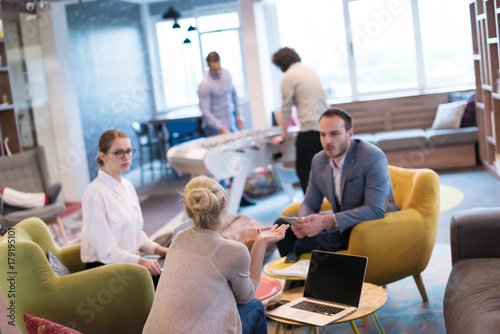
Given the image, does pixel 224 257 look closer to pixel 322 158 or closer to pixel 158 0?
pixel 322 158

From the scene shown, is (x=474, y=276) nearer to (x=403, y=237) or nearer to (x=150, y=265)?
(x=403, y=237)

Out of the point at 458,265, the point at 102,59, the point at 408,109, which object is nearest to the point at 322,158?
the point at 458,265

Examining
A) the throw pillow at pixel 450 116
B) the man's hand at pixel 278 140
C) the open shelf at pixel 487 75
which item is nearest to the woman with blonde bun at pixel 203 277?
the man's hand at pixel 278 140

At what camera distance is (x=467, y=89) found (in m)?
7.52

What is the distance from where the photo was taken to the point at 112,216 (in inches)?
116

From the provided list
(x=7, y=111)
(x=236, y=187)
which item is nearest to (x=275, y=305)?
(x=236, y=187)

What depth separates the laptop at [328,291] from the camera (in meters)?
2.40

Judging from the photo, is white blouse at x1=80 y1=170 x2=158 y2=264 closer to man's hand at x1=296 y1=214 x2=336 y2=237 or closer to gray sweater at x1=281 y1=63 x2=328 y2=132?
man's hand at x1=296 y1=214 x2=336 y2=237

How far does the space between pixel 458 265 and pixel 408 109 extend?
17.2 feet

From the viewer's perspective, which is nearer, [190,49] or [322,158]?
[322,158]

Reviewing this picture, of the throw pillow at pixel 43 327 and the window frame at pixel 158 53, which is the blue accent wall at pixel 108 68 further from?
the throw pillow at pixel 43 327

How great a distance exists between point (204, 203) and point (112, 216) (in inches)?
36.2

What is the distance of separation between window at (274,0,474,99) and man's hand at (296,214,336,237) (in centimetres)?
556

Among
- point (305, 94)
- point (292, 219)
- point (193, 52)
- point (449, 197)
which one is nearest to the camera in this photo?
point (292, 219)
